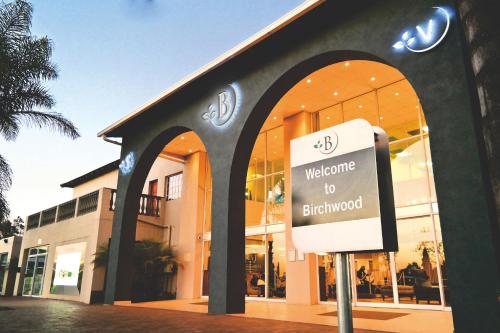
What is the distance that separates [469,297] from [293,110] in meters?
8.63

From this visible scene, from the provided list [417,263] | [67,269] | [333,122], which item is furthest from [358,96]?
[67,269]

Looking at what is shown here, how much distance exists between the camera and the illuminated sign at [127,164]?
12539 mm

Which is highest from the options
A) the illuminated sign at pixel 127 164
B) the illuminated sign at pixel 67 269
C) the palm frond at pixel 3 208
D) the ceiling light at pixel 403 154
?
the illuminated sign at pixel 127 164

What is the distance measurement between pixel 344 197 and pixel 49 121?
13378mm

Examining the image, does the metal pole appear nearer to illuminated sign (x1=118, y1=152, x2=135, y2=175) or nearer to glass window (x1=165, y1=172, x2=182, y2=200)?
illuminated sign (x1=118, y1=152, x2=135, y2=175)

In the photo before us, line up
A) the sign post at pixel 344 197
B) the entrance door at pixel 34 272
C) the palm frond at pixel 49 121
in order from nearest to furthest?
the sign post at pixel 344 197 < the palm frond at pixel 49 121 < the entrance door at pixel 34 272

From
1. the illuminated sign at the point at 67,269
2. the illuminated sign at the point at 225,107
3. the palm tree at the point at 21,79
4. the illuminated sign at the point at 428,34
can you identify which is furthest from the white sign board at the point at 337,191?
the illuminated sign at the point at 67,269

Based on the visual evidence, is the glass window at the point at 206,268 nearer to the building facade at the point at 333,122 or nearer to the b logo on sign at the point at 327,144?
the building facade at the point at 333,122

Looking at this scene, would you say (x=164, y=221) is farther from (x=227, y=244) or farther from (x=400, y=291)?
(x=400, y=291)

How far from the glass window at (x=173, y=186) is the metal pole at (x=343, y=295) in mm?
15951

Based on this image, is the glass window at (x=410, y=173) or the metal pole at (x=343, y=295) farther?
the glass window at (x=410, y=173)

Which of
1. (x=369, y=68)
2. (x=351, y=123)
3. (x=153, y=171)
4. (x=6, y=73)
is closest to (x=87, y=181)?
(x=153, y=171)

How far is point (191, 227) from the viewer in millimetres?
15539

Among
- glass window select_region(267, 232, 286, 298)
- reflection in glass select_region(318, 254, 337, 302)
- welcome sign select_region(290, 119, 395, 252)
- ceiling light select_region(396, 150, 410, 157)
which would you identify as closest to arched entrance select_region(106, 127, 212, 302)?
glass window select_region(267, 232, 286, 298)
